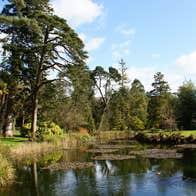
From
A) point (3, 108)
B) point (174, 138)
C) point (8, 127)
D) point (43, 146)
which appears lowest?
point (43, 146)

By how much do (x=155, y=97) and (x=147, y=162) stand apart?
30763 millimetres

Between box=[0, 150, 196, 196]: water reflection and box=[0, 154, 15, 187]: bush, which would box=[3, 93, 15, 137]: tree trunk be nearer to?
box=[0, 150, 196, 196]: water reflection

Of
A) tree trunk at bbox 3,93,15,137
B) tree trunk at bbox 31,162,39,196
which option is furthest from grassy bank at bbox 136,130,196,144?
tree trunk at bbox 31,162,39,196

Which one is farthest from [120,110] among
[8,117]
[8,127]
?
[8,127]

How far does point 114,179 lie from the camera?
1744 cm

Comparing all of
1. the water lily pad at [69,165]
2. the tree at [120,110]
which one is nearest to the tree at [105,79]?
the tree at [120,110]

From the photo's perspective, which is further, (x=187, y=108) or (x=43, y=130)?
(x=187, y=108)

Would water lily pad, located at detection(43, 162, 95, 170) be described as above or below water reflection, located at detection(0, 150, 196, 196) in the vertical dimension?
above

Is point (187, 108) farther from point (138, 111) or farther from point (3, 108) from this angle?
point (3, 108)

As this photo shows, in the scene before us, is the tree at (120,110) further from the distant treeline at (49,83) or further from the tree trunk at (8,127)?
the tree trunk at (8,127)

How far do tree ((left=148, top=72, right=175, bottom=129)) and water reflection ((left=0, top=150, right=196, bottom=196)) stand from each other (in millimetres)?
25553

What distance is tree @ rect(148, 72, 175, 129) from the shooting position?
49184 millimetres

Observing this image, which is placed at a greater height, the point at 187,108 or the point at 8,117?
the point at 187,108

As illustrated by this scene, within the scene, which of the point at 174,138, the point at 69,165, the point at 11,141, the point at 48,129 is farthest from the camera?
the point at 174,138
